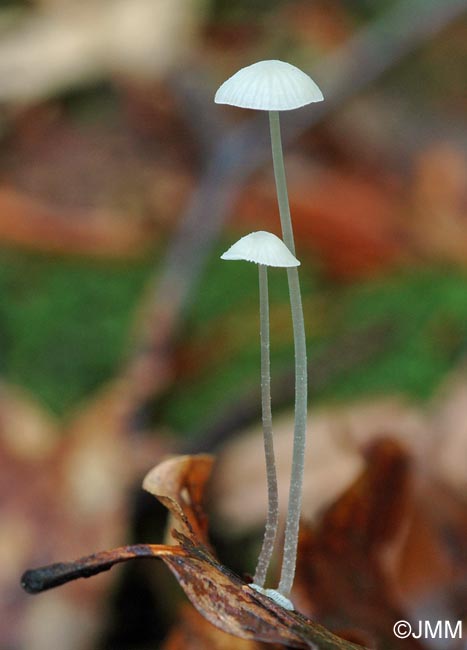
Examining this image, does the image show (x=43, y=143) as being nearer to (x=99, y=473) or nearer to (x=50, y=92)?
(x=50, y=92)

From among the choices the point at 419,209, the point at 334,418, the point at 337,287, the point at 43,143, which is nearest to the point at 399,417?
the point at 334,418

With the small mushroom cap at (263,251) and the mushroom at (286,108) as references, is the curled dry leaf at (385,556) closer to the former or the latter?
the mushroom at (286,108)

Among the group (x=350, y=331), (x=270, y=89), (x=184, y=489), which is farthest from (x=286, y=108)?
(x=350, y=331)

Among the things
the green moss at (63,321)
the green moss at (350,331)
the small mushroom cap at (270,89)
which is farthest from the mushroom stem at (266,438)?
the green moss at (63,321)

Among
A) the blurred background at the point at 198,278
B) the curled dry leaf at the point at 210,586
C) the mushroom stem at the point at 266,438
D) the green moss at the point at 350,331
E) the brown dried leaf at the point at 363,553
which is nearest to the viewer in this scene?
the curled dry leaf at the point at 210,586

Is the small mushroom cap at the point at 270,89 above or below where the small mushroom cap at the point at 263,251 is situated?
above

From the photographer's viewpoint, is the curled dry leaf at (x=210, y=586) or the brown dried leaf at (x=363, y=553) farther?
the brown dried leaf at (x=363, y=553)

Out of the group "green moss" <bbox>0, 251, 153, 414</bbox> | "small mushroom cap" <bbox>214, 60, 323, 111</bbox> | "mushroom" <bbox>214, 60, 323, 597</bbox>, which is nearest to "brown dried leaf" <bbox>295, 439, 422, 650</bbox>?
"mushroom" <bbox>214, 60, 323, 597</bbox>

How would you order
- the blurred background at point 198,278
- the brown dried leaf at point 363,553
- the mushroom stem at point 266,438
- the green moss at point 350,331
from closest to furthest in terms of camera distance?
1. the mushroom stem at point 266,438
2. the brown dried leaf at point 363,553
3. the blurred background at point 198,278
4. the green moss at point 350,331
